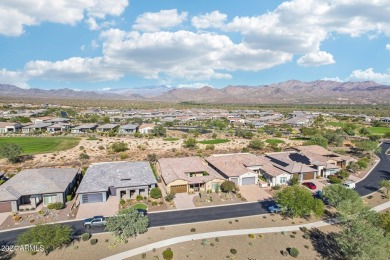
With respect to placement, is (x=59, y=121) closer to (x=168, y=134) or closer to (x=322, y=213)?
(x=168, y=134)

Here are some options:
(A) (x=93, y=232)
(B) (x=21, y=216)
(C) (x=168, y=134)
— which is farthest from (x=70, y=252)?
(C) (x=168, y=134)

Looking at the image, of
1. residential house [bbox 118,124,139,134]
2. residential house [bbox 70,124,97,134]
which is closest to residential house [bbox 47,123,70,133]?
residential house [bbox 70,124,97,134]

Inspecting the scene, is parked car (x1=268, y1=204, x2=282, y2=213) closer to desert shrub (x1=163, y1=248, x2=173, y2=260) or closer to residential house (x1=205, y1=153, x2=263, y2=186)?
residential house (x1=205, y1=153, x2=263, y2=186)

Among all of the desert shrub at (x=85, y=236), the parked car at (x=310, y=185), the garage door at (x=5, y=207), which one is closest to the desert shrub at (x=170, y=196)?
the desert shrub at (x=85, y=236)

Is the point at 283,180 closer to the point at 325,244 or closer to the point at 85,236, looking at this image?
the point at 325,244

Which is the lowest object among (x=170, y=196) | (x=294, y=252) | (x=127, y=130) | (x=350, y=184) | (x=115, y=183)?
(x=294, y=252)

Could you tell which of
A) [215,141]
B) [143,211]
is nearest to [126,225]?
[143,211]

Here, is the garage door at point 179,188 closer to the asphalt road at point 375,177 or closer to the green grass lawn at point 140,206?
the green grass lawn at point 140,206
